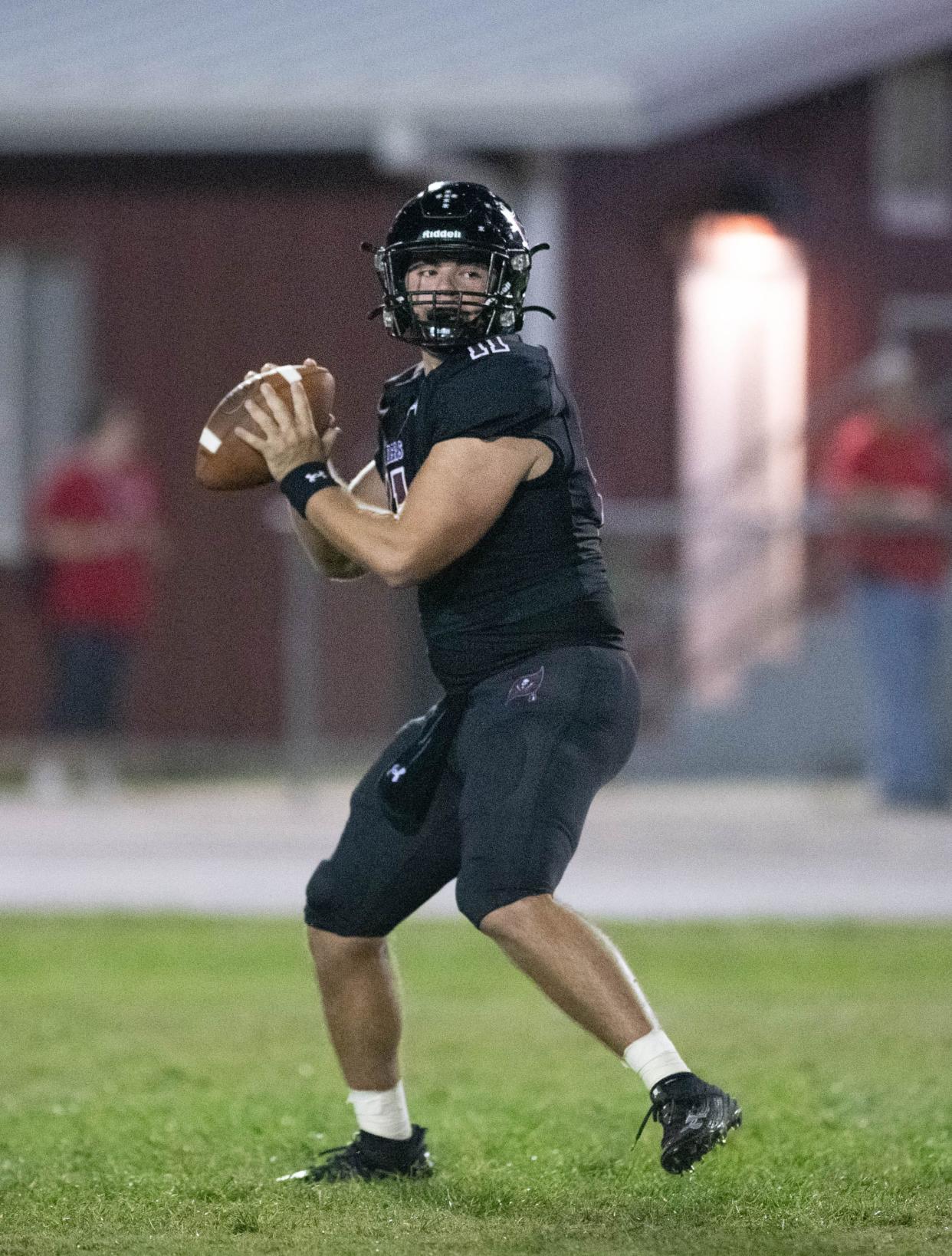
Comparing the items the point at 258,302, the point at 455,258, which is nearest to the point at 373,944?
the point at 455,258

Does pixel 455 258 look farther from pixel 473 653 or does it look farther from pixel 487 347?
pixel 473 653

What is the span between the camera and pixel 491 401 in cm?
495

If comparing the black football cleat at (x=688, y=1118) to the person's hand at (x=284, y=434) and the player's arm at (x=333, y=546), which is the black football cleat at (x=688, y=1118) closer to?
the player's arm at (x=333, y=546)

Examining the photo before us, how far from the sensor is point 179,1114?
6188 mm

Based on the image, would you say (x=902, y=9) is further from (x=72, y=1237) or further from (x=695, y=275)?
(x=72, y=1237)

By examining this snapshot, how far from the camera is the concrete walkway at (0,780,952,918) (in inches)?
398

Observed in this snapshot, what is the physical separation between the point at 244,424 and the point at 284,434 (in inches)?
5.2

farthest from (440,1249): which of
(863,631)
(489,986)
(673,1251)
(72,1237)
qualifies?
(863,631)

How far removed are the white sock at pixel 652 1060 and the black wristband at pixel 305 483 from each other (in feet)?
4.15

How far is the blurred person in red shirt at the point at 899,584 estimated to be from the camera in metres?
11.5

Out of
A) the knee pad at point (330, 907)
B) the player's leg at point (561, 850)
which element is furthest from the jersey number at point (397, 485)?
the knee pad at point (330, 907)

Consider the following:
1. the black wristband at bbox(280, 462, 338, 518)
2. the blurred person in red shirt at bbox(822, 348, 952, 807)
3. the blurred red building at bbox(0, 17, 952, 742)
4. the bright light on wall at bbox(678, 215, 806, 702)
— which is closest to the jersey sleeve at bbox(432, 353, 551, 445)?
the black wristband at bbox(280, 462, 338, 518)

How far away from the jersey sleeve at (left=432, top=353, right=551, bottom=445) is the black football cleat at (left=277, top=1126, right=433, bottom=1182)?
1539 mm

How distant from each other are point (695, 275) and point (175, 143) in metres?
3.25
